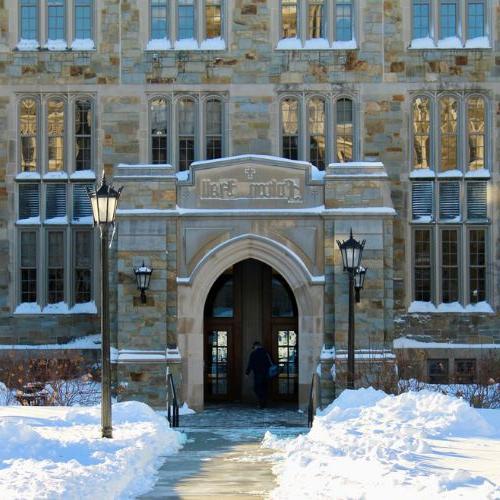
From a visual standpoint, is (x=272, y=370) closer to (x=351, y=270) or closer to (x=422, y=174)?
(x=351, y=270)

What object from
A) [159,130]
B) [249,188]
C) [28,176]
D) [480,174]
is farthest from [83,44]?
[480,174]

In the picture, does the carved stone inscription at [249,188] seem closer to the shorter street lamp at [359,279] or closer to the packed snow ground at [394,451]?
the shorter street lamp at [359,279]

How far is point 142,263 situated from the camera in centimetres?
2439

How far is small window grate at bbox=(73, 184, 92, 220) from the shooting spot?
28328mm

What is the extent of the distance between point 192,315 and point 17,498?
46.4 feet

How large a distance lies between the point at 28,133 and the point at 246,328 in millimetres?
6458

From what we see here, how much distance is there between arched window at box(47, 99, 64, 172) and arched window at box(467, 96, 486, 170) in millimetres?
8965

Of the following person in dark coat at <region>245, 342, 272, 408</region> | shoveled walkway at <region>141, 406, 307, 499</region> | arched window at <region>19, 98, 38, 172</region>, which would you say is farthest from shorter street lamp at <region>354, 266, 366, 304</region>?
arched window at <region>19, 98, 38, 172</region>

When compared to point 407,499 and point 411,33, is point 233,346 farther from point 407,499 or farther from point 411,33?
point 407,499

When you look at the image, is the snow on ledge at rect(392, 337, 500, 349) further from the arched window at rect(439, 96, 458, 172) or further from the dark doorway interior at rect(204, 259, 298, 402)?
the arched window at rect(439, 96, 458, 172)

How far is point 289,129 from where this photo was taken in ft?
92.4

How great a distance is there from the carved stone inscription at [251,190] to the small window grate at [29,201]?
205 inches

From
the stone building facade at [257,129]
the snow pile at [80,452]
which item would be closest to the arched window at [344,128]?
the stone building facade at [257,129]

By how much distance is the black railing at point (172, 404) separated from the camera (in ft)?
70.3
